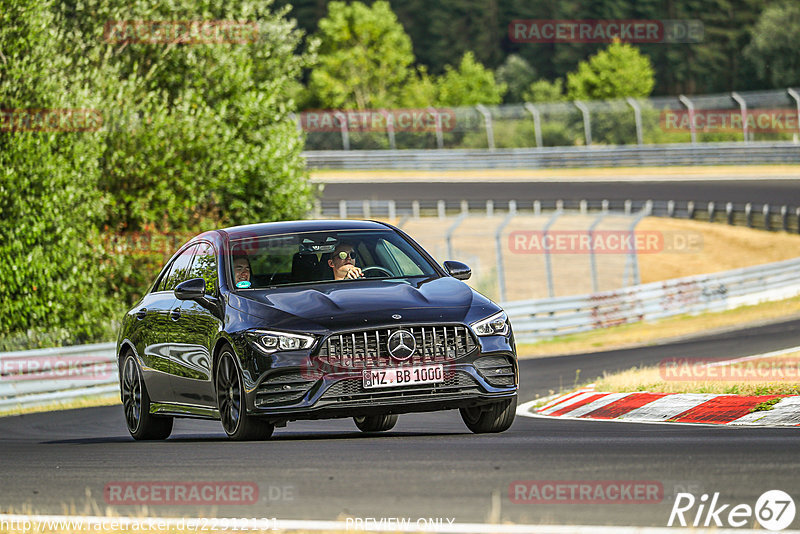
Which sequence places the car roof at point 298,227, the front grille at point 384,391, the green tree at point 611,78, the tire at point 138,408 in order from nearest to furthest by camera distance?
the front grille at point 384,391, the car roof at point 298,227, the tire at point 138,408, the green tree at point 611,78

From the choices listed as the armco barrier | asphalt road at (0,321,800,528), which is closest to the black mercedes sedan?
asphalt road at (0,321,800,528)

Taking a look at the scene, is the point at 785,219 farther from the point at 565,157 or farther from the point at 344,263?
the point at 344,263

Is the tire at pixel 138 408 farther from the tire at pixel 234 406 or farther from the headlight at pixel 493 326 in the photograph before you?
the headlight at pixel 493 326

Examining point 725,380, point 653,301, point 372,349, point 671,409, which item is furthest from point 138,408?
point 653,301

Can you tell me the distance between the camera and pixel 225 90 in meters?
29.6

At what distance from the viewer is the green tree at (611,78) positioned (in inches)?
3209

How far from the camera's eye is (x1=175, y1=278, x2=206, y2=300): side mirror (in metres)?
9.73

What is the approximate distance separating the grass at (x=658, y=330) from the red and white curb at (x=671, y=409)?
Result: 40.2ft

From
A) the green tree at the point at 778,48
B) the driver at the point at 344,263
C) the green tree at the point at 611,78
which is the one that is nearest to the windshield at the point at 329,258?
the driver at the point at 344,263

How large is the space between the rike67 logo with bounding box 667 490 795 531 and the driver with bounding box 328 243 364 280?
13.7ft

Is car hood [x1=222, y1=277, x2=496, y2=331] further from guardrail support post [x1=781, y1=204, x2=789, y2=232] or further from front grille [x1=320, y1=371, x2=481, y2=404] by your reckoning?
guardrail support post [x1=781, y1=204, x2=789, y2=232]

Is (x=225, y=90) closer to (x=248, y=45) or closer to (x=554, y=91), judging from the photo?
(x=248, y=45)

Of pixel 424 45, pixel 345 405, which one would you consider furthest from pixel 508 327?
pixel 424 45

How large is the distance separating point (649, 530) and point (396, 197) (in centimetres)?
4623
